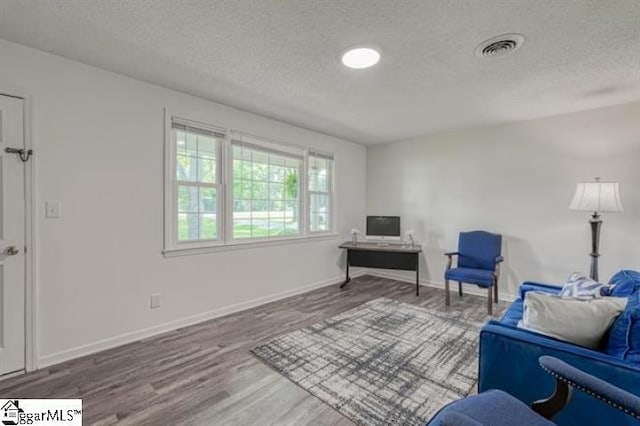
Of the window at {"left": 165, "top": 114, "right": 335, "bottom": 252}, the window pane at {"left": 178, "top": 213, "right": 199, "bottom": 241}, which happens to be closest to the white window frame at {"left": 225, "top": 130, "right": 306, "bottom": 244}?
the window at {"left": 165, "top": 114, "right": 335, "bottom": 252}

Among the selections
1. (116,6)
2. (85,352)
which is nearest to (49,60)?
(116,6)

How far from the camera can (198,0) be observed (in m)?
1.65

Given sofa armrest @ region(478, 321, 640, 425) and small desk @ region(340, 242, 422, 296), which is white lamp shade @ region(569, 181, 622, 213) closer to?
small desk @ region(340, 242, 422, 296)

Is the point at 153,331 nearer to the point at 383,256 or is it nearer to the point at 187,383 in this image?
the point at 187,383

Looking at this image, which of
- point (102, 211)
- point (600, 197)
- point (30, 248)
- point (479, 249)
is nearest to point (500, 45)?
point (600, 197)

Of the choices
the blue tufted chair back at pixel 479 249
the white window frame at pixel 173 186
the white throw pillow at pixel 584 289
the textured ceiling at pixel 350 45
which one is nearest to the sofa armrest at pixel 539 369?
the white throw pillow at pixel 584 289

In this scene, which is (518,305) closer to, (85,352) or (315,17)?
(315,17)

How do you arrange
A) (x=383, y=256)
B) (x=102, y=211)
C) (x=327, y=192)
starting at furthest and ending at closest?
(x=327, y=192)
(x=383, y=256)
(x=102, y=211)

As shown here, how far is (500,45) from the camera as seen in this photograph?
204 centimetres

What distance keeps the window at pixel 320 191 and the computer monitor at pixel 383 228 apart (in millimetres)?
707

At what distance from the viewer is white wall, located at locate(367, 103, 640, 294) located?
127 inches

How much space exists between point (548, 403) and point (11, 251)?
335cm

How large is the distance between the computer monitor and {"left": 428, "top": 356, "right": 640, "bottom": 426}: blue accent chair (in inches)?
141

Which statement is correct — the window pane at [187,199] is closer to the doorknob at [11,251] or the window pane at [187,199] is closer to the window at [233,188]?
the window at [233,188]
